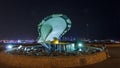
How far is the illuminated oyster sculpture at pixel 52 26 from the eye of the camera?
82.4 ft

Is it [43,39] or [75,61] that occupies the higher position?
[43,39]

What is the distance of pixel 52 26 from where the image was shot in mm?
25328

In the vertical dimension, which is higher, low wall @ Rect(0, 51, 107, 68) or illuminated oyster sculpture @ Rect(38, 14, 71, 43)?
illuminated oyster sculpture @ Rect(38, 14, 71, 43)

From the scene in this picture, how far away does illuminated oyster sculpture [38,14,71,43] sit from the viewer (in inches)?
989

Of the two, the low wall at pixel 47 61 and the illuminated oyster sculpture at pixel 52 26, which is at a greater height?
the illuminated oyster sculpture at pixel 52 26

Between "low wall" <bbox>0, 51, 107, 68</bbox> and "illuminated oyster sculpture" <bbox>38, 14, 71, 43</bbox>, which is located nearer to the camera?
"low wall" <bbox>0, 51, 107, 68</bbox>

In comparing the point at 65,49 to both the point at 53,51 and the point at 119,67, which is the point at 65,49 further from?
the point at 119,67

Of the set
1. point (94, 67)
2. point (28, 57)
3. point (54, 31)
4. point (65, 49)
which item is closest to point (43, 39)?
point (54, 31)

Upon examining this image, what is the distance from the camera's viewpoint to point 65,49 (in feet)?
74.6

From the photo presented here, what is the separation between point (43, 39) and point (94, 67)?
8.25 meters

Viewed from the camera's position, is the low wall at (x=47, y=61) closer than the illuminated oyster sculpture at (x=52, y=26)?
Yes

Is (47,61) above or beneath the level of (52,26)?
beneath

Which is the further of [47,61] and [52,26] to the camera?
[52,26]

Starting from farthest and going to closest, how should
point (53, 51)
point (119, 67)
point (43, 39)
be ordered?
1. point (43, 39)
2. point (53, 51)
3. point (119, 67)
